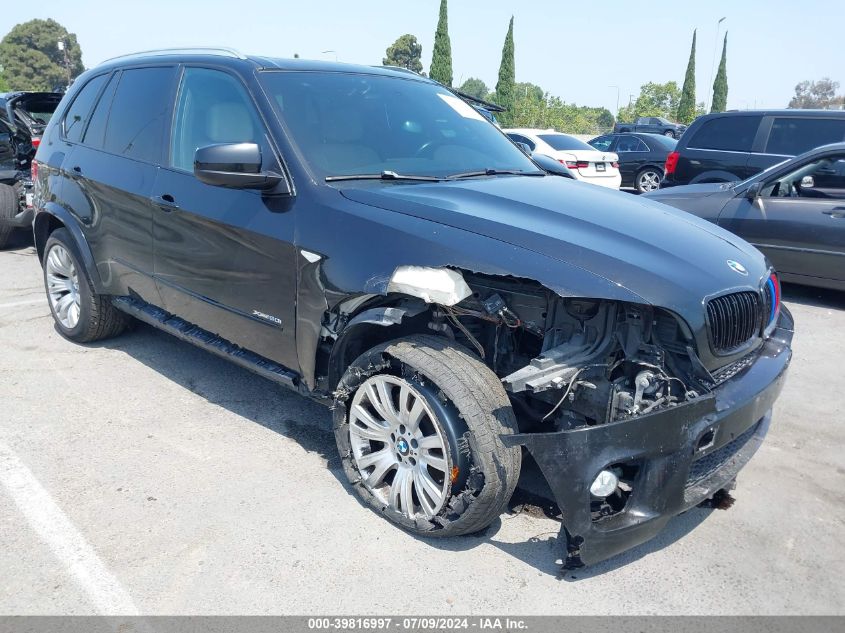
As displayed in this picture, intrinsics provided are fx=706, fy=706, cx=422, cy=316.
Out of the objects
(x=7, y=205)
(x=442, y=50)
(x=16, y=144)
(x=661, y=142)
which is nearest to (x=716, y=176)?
(x=661, y=142)

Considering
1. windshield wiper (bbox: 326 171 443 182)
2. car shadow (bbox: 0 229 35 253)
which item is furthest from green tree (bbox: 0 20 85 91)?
windshield wiper (bbox: 326 171 443 182)

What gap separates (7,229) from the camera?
28.1ft

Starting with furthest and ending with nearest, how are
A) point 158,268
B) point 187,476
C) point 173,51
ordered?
point 173,51
point 158,268
point 187,476

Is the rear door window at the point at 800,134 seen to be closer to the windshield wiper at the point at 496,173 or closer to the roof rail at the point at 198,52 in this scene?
the windshield wiper at the point at 496,173

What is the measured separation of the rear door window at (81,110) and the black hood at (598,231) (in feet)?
9.24

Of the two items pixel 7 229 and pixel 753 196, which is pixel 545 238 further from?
pixel 7 229

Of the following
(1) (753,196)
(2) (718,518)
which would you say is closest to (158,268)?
(2) (718,518)

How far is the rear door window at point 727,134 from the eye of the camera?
9.50m

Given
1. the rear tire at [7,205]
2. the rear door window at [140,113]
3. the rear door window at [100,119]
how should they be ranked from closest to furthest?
the rear door window at [140,113]
the rear door window at [100,119]
the rear tire at [7,205]

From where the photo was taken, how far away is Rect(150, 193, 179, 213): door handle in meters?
3.88

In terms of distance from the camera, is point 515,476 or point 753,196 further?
point 753,196

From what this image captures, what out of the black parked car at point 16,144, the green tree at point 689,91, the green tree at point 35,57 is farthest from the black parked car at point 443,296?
the green tree at point 35,57

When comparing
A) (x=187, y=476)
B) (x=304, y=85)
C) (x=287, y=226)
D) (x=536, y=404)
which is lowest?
(x=187, y=476)

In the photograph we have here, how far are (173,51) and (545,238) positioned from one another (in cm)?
294
